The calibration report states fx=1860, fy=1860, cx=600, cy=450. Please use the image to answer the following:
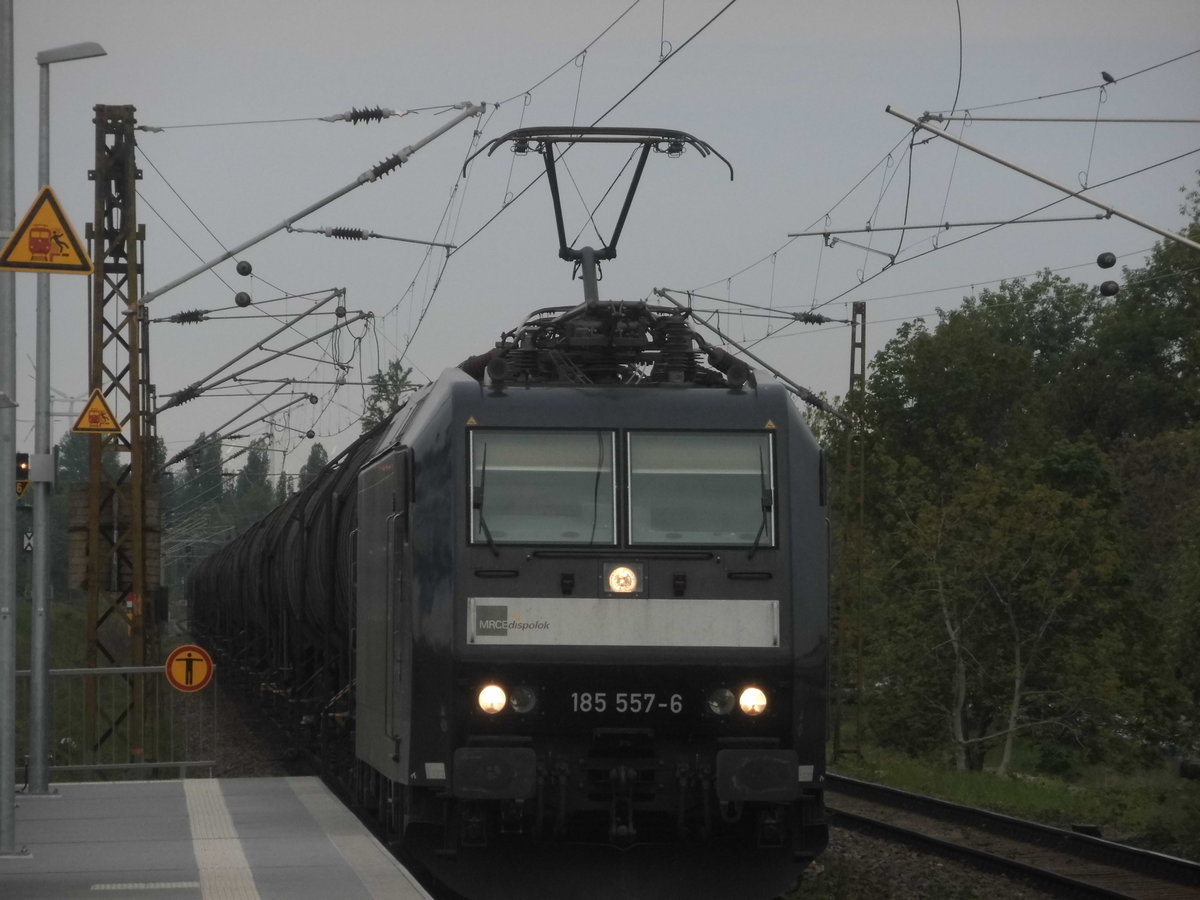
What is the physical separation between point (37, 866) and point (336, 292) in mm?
15380

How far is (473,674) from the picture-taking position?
1015cm

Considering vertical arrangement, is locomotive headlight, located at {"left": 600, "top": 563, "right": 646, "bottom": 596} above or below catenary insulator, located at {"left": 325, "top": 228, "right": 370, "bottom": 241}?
below

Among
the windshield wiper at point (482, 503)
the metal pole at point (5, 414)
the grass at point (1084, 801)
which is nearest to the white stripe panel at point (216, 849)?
the metal pole at point (5, 414)

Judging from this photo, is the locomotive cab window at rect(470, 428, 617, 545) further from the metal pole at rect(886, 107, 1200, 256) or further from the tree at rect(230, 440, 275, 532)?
the tree at rect(230, 440, 275, 532)

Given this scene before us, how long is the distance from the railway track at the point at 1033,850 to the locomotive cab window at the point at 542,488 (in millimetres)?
2312

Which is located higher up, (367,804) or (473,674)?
(473,674)

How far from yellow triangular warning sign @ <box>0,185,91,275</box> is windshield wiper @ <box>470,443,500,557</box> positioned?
2.65m

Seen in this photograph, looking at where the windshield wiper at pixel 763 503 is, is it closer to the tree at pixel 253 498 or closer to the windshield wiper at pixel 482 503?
the windshield wiper at pixel 482 503

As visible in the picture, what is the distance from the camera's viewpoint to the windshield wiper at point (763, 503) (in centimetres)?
1040

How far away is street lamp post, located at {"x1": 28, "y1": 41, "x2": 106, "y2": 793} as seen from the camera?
14891 millimetres

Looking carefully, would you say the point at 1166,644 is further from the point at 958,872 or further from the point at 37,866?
the point at 37,866

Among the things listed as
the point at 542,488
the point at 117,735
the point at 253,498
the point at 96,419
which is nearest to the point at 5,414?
the point at 542,488

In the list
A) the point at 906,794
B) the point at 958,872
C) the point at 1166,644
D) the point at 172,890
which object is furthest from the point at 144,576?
the point at 1166,644

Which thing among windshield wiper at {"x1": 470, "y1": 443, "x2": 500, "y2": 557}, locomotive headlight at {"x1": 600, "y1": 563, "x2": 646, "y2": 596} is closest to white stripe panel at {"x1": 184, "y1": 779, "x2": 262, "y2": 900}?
windshield wiper at {"x1": 470, "y1": 443, "x2": 500, "y2": 557}
